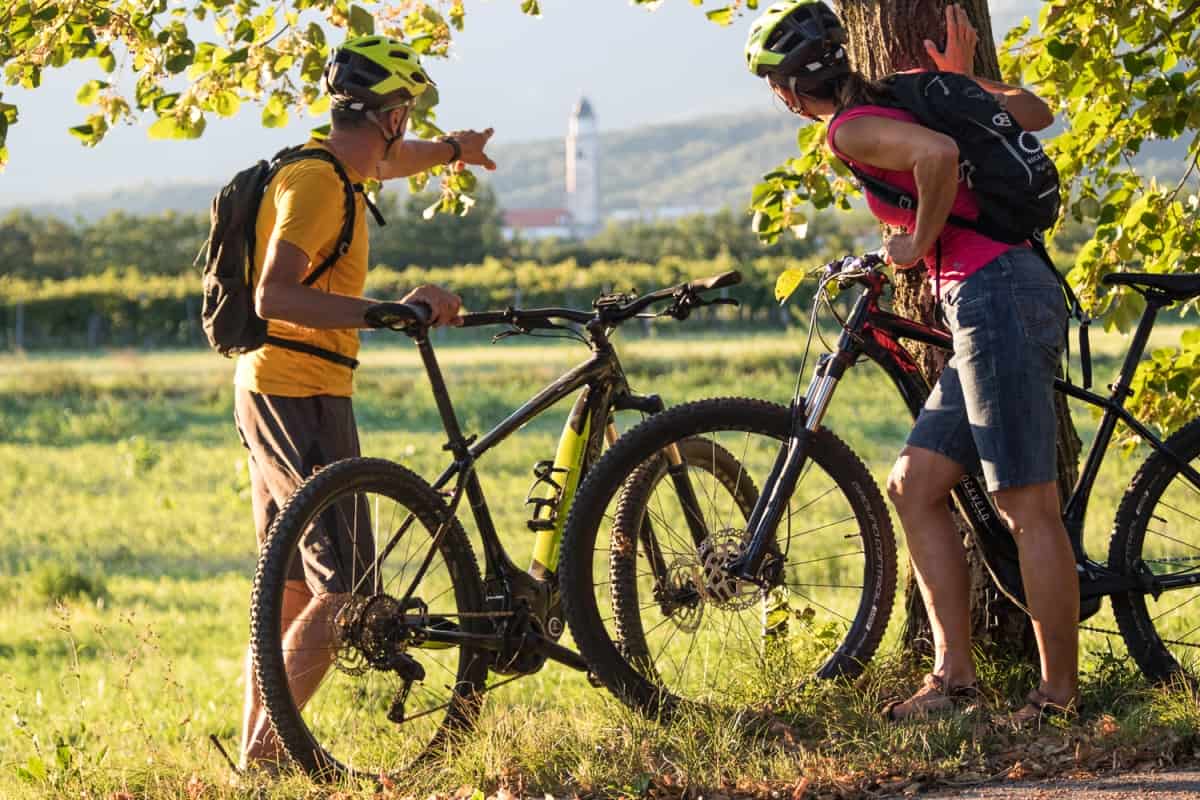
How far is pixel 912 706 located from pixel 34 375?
111 feet

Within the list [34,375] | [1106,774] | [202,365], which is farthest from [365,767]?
[202,365]

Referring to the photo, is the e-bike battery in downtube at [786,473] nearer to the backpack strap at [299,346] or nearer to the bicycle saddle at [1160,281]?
the bicycle saddle at [1160,281]

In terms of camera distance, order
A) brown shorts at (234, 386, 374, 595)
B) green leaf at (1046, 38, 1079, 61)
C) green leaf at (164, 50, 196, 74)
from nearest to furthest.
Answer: brown shorts at (234, 386, 374, 595)
green leaf at (1046, 38, 1079, 61)
green leaf at (164, 50, 196, 74)

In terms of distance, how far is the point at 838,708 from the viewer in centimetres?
453

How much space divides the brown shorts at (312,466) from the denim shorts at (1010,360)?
1610 millimetres

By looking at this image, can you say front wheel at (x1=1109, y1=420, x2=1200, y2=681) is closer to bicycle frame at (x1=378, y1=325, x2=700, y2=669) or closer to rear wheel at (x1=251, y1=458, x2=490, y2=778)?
bicycle frame at (x1=378, y1=325, x2=700, y2=669)

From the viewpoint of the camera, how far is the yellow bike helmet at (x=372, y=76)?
4.38m

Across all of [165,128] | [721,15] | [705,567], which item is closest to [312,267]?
[705,567]

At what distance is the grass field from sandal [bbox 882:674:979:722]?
0.27ft

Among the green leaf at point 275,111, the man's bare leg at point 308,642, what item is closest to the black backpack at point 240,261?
the man's bare leg at point 308,642

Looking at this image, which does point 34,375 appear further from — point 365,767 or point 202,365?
point 365,767

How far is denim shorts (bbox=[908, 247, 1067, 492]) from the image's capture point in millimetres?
4141

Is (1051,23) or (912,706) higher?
(1051,23)

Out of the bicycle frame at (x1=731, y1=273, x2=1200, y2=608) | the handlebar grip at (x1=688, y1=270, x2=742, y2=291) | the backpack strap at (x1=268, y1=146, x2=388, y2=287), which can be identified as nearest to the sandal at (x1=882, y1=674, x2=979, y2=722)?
the bicycle frame at (x1=731, y1=273, x2=1200, y2=608)
